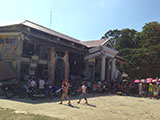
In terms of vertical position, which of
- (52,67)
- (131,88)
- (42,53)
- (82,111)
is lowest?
(82,111)

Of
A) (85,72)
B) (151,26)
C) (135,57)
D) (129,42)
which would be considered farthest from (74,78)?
(129,42)

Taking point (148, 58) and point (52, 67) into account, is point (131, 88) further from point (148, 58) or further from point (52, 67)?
point (52, 67)

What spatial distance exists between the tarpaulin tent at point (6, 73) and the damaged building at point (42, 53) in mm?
433

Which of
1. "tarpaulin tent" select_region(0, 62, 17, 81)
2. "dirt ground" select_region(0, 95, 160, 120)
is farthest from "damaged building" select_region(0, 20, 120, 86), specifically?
"dirt ground" select_region(0, 95, 160, 120)

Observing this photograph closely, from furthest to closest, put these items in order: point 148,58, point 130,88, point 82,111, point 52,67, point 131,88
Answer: point 148,58 → point 131,88 → point 130,88 → point 52,67 → point 82,111

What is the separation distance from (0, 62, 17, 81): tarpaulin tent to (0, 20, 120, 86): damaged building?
1.42ft

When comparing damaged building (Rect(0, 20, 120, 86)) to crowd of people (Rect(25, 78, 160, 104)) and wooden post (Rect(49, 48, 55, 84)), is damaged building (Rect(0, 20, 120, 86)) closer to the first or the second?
wooden post (Rect(49, 48, 55, 84))

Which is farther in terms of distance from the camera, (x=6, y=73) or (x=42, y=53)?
(x=42, y=53)

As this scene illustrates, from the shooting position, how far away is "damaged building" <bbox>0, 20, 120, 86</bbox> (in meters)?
15.4

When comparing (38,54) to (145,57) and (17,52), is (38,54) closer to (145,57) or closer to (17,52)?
(17,52)

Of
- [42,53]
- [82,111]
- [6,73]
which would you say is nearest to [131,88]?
[42,53]

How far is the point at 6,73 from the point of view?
14.4m

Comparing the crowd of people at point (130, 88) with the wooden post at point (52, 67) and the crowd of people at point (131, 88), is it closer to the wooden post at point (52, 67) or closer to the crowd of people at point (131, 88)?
the crowd of people at point (131, 88)

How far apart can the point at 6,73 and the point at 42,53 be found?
4.29m
